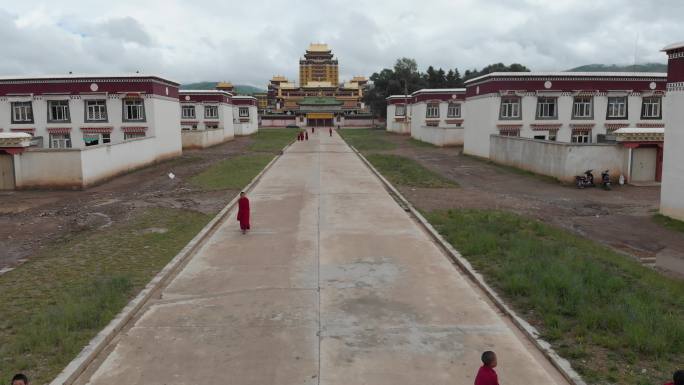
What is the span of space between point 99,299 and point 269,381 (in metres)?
3.87

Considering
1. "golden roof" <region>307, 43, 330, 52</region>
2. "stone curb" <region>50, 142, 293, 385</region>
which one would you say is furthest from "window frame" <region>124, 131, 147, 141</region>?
"golden roof" <region>307, 43, 330, 52</region>

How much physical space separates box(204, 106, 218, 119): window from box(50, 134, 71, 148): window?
21861 millimetres

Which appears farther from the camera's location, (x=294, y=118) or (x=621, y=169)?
(x=294, y=118)

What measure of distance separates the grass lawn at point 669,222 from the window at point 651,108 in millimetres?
22562

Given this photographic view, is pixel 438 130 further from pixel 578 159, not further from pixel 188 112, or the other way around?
pixel 188 112

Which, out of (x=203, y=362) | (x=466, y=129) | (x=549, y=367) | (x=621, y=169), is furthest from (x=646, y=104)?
(x=203, y=362)

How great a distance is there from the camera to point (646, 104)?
119ft

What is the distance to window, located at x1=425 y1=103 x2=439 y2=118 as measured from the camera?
60875 millimetres

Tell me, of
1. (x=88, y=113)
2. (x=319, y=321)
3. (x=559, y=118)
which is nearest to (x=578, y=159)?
(x=559, y=118)

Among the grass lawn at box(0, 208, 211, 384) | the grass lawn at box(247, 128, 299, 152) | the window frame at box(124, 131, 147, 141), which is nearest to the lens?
the grass lawn at box(0, 208, 211, 384)

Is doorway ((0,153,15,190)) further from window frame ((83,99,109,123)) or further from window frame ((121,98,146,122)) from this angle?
window frame ((83,99,109,123))

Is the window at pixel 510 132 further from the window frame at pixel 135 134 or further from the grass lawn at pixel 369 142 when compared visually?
the window frame at pixel 135 134

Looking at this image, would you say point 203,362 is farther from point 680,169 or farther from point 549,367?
point 680,169

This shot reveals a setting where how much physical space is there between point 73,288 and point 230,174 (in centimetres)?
1757
